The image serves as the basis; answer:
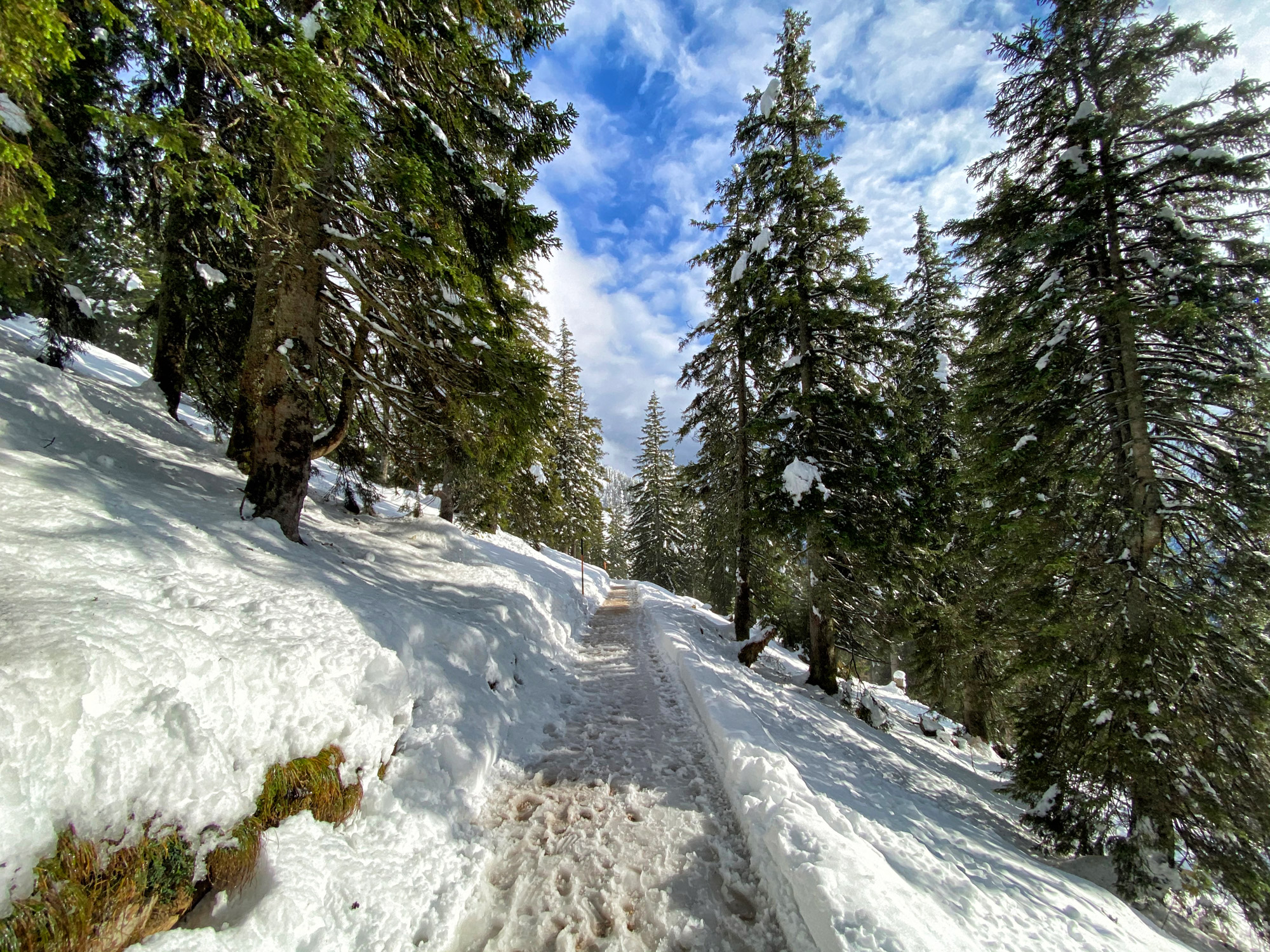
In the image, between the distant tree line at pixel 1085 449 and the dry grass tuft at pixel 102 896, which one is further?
the distant tree line at pixel 1085 449

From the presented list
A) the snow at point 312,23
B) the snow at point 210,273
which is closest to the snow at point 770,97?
the snow at point 312,23

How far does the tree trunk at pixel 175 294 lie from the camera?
7.08 meters

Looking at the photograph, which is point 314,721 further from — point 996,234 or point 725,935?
point 996,234

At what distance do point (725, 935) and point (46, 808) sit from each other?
378 centimetres

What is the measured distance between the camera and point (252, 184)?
18.7ft

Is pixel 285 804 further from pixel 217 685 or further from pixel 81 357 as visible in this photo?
pixel 81 357

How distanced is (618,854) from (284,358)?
21.1 feet

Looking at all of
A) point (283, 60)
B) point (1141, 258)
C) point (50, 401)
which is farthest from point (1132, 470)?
point (50, 401)

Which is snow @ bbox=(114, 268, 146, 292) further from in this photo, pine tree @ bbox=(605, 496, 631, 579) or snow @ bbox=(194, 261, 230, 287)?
pine tree @ bbox=(605, 496, 631, 579)

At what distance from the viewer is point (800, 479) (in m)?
8.55

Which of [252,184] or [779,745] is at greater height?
[252,184]

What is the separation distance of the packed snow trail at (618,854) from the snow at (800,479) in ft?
14.8

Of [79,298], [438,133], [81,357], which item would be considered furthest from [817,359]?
[81,357]

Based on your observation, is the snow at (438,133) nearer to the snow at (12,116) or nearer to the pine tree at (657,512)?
the snow at (12,116)
